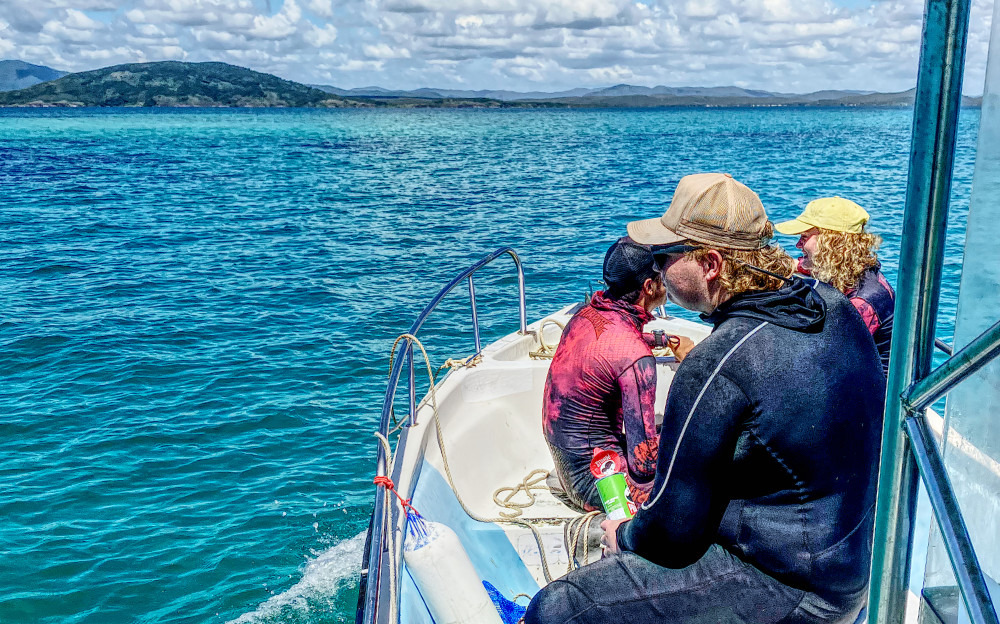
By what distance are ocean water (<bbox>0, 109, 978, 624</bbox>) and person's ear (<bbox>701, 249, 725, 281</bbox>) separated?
73 centimetres

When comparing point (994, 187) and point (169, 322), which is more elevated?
point (994, 187)

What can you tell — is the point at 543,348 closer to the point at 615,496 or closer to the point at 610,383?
the point at 610,383

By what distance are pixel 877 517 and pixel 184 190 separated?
3740 centimetres

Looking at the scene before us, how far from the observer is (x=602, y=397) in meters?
4.00

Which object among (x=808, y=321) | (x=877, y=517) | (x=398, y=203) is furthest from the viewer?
(x=398, y=203)

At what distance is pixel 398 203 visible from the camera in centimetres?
3180

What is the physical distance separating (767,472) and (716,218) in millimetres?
744

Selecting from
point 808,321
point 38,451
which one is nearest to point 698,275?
point 808,321

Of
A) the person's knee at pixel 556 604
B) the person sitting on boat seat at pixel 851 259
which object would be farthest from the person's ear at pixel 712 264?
the person sitting on boat seat at pixel 851 259

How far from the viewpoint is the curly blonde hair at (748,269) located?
2395mm

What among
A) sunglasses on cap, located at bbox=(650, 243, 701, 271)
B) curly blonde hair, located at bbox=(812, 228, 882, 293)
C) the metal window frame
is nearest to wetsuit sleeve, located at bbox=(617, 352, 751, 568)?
sunglasses on cap, located at bbox=(650, 243, 701, 271)

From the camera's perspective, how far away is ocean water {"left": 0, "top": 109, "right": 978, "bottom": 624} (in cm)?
718

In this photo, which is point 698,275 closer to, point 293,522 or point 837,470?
point 837,470

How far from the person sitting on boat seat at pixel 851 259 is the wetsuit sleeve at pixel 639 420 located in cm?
134
